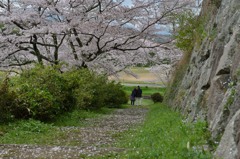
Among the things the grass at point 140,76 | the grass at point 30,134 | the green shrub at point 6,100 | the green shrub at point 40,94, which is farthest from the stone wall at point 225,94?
the grass at point 140,76

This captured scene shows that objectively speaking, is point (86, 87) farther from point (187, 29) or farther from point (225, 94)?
point (225, 94)

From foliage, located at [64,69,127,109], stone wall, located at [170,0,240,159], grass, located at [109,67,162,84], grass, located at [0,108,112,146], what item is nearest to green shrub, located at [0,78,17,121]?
grass, located at [0,108,112,146]

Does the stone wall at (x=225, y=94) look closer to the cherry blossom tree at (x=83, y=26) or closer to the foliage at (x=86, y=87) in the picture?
the foliage at (x=86, y=87)

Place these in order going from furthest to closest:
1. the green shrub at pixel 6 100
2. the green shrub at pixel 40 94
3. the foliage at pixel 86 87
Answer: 1. the foliage at pixel 86 87
2. the green shrub at pixel 40 94
3. the green shrub at pixel 6 100

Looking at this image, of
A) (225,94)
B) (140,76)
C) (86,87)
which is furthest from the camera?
(140,76)

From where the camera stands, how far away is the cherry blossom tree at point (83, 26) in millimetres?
22141

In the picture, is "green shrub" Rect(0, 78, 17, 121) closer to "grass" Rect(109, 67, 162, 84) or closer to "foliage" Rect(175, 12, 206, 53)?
"foliage" Rect(175, 12, 206, 53)

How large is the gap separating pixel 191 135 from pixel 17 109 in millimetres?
8126

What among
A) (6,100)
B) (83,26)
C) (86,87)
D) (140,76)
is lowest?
(140,76)

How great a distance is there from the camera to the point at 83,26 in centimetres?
2211

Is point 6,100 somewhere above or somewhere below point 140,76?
above

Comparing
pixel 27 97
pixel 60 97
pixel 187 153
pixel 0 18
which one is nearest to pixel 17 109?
pixel 27 97

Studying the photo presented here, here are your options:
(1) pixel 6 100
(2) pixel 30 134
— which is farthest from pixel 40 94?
(2) pixel 30 134

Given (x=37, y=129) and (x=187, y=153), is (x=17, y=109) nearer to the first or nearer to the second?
(x=37, y=129)
